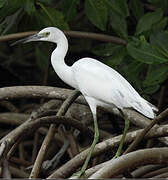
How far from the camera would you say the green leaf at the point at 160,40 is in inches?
89.9

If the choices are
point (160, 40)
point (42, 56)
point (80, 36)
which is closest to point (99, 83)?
point (160, 40)

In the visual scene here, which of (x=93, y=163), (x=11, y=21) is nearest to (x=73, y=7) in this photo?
(x=11, y=21)

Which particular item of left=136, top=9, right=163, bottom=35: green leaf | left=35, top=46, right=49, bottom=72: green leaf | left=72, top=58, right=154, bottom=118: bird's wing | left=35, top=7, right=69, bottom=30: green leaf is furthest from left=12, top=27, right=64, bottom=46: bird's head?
left=35, top=46, right=49, bottom=72: green leaf

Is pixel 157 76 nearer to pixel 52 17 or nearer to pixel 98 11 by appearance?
pixel 98 11

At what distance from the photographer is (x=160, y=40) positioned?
231 cm

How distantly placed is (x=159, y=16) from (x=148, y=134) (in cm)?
72

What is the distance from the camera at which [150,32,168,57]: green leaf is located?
7.49ft

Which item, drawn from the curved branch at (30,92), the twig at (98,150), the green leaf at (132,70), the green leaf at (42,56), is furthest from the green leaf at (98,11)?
the green leaf at (42,56)

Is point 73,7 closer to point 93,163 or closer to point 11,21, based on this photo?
point 11,21

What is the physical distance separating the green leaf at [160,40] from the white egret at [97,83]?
0.44m

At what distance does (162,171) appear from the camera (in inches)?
85.4

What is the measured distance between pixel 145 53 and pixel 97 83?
42 centimetres

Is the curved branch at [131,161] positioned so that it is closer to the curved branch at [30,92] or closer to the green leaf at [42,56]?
the curved branch at [30,92]

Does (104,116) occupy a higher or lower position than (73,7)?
lower
